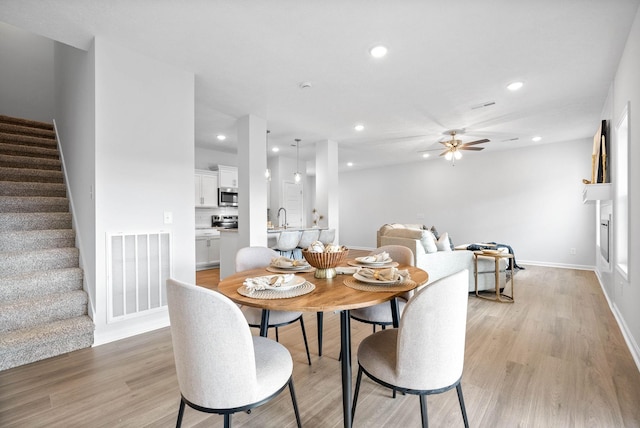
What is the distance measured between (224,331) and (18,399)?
1807mm

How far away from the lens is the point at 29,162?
3691mm

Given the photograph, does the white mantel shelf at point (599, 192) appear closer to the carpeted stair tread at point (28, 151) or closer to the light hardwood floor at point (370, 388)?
the light hardwood floor at point (370, 388)

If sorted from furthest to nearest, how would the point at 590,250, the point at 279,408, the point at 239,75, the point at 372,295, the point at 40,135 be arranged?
1. the point at 590,250
2. the point at 40,135
3. the point at 239,75
4. the point at 279,408
5. the point at 372,295

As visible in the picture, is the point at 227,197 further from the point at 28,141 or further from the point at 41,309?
the point at 41,309

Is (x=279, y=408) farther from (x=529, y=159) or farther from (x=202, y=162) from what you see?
(x=529, y=159)

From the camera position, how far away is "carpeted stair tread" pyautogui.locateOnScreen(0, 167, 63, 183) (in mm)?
3438

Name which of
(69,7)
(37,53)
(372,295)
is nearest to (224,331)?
(372,295)

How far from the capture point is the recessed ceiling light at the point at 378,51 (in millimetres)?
2671

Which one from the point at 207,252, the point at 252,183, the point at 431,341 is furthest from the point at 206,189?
the point at 431,341

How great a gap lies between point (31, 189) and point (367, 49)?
3.99 metres

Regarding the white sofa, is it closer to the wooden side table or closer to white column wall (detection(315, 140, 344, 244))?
the wooden side table

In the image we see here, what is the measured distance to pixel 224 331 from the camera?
1.08 m

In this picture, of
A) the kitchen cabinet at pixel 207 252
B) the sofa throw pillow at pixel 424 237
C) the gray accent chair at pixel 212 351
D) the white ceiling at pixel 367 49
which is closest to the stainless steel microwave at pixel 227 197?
the kitchen cabinet at pixel 207 252

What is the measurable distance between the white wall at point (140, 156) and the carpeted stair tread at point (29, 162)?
6.25ft
